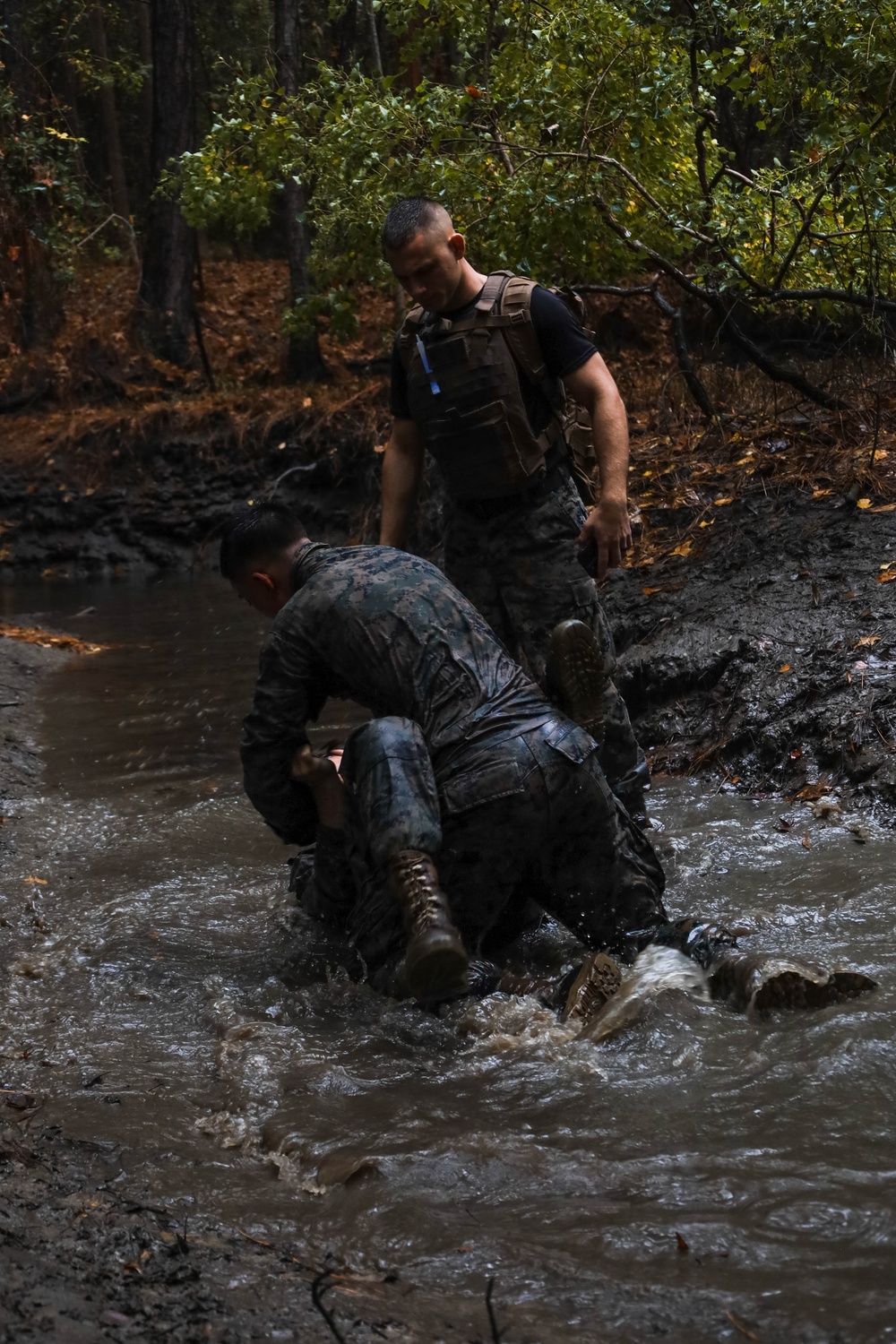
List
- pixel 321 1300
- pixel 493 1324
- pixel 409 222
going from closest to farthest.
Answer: pixel 493 1324
pixel 321 1300
pixel 409 222

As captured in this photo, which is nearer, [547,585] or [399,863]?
[399,863]

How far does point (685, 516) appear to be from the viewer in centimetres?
875

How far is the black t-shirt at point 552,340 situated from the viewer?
15.5 ft

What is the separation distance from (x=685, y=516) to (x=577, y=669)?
489 centimetres

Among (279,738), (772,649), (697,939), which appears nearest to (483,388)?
(279,738)

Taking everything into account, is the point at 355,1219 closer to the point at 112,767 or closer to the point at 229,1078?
the point at 229,1078

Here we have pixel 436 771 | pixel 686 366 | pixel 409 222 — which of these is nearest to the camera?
pixel 436 771

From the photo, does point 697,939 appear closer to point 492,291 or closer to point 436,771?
point 436,771

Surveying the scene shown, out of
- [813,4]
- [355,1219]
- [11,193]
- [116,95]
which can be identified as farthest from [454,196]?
[116,95]

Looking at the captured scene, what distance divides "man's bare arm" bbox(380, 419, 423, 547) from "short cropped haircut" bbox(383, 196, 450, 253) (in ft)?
2.60

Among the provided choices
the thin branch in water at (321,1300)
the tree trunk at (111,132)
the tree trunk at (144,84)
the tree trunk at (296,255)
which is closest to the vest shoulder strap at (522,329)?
the thin branch in water at (321,1300)

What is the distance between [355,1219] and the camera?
2635mm

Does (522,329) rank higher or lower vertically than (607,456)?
higher

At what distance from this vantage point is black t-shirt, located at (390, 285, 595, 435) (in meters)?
4.73
